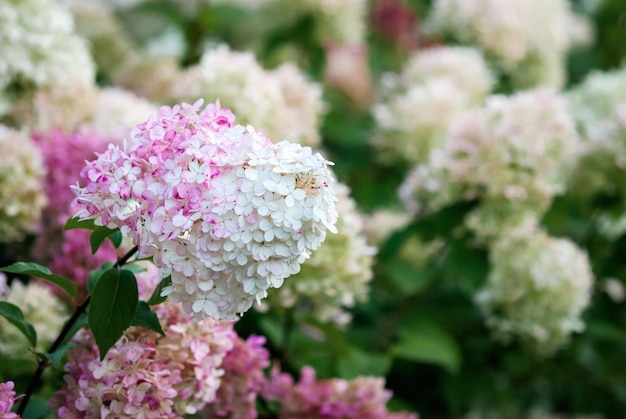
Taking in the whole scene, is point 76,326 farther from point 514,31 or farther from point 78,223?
point 514,31

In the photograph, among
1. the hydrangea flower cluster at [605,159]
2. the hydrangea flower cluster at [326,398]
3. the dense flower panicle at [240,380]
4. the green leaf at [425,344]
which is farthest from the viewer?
the hydrangea flower cluster at [605,159]

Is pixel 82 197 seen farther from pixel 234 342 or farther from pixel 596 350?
pixel 596 350

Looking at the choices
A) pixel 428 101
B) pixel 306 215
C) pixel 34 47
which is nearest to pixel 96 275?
pixel 306 215

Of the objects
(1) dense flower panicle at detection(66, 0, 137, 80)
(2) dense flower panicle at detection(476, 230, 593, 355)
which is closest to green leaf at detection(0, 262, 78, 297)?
(2) dense flower panicle at detection(476, 230, 593, 355)

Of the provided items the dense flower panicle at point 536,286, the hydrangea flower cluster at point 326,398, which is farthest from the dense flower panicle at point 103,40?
the hydrangea flower cluster at point 326,398

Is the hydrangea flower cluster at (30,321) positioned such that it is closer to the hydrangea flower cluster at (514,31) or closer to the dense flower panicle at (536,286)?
the dense flower panicle at (536,286)

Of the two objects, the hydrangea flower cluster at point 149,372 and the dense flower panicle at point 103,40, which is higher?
the dense flower panicle at point 103,40
